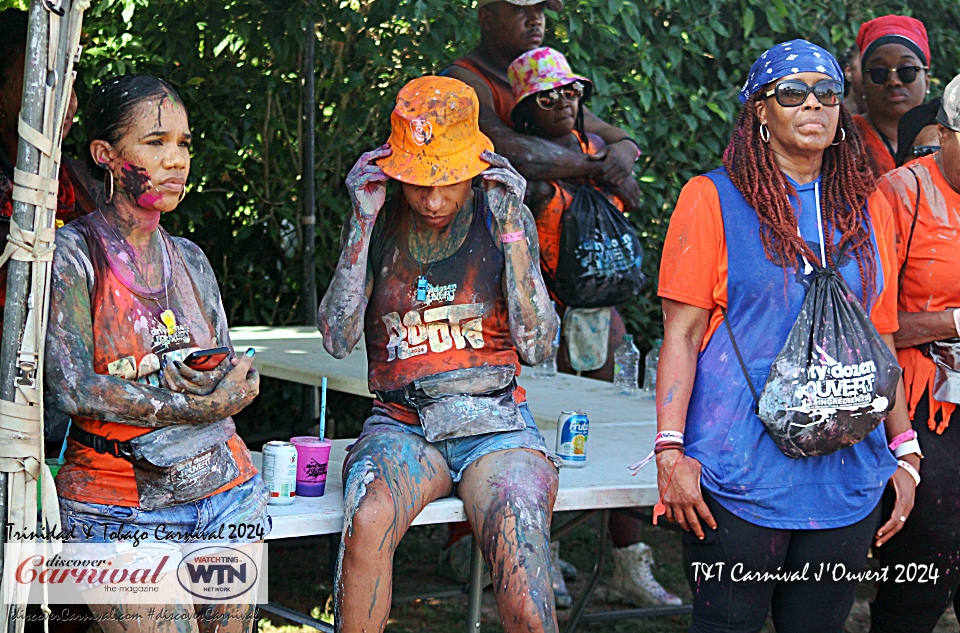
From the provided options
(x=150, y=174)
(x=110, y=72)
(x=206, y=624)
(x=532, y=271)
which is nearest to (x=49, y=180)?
(x=150, y=174)

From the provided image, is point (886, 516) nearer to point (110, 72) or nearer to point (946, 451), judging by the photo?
point (946, 451)

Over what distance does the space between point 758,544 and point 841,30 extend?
17.7 feet

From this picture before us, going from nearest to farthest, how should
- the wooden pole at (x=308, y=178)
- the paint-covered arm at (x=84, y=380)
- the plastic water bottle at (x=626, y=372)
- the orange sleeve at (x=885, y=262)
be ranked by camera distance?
1. the paint-covered arm at (x=84, y=380)
2. the orange sleeve at (x=885, y=262)
3. the plastic water bottle at (x=626, y=372)
4. the wooden pole at (x=308, y=178)

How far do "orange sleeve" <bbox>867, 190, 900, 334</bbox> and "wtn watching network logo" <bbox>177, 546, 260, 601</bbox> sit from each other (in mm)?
1671

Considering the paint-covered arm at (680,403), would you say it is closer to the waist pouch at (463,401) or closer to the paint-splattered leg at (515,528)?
the paint-splattered leg at (515,528)

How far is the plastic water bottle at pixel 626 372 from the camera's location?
178 inches

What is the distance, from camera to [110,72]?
554cm

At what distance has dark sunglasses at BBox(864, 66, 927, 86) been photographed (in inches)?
176

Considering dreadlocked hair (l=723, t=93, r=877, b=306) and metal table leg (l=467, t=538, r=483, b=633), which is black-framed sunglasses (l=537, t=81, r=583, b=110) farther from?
metal table leg (l=467, t=538, r=483, b=633)

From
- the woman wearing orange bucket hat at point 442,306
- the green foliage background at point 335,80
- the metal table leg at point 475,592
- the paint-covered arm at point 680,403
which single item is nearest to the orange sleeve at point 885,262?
the paint-covered arm at point 680,403

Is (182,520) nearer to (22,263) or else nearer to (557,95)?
(22,263)

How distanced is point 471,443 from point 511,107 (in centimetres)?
223

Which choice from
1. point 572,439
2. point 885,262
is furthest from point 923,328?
point 572,439

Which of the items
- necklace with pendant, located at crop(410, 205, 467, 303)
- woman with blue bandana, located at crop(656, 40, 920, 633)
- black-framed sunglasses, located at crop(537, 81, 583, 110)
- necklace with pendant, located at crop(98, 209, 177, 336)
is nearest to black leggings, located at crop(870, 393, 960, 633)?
woman with blue bandana, located at crop(656, 40, 920, 633)
